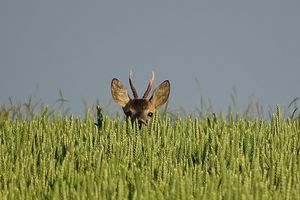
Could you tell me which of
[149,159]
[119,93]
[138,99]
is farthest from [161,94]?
[149,159]

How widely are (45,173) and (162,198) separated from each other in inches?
58.9

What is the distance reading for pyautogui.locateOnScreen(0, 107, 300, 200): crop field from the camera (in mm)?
5180

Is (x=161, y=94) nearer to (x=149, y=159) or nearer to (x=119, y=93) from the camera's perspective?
(x=119, y=93)

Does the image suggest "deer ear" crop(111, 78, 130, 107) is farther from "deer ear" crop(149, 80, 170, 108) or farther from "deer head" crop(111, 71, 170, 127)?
"deer ear" crop(149, 80, 170, 108)

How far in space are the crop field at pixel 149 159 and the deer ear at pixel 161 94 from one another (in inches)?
8.1

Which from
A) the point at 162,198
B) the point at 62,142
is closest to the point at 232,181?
the point at 162,198

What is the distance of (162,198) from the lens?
4859mm

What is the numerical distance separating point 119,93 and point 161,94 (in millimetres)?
522

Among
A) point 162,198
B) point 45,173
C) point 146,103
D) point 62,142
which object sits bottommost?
point 162,198

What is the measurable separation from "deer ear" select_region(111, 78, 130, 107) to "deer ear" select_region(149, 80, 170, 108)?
0.32m

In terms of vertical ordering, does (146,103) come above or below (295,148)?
above

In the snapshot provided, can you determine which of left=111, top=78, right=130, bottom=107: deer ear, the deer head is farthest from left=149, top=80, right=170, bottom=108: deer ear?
left=111, top=78, right=130, bottom=107: deer ear

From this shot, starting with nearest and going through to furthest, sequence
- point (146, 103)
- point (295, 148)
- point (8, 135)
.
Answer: point (295, 148), point (8, 135), point (146, 103)

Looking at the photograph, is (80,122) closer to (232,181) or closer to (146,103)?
(146,103)
